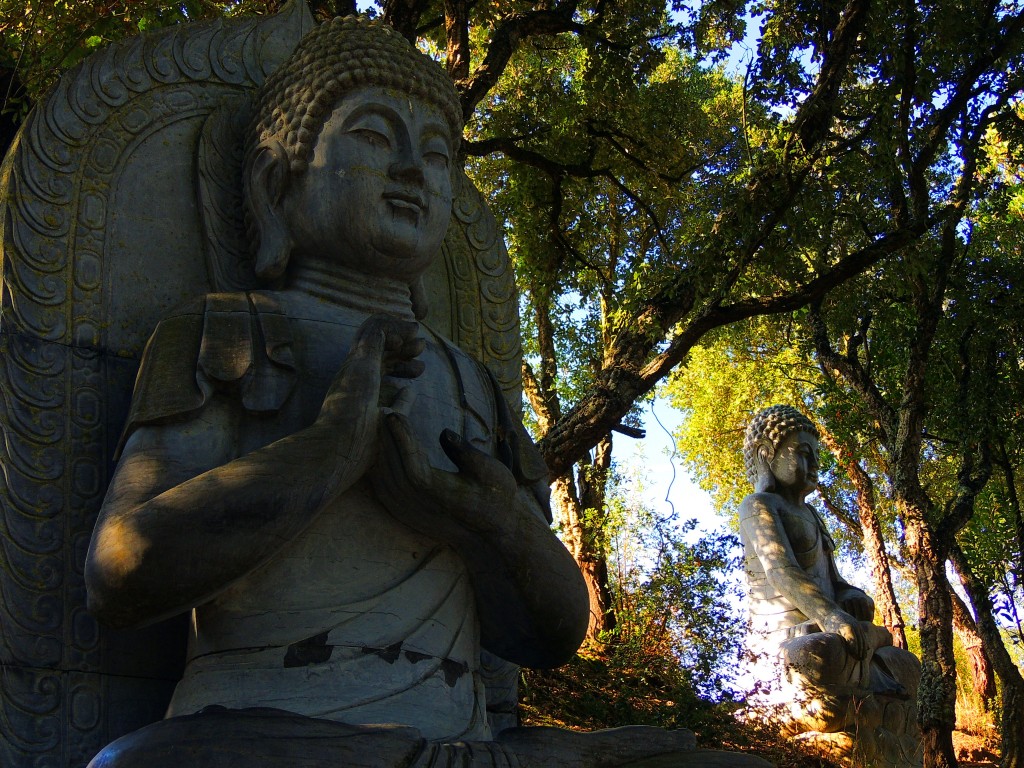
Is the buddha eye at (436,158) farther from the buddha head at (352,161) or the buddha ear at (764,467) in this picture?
the buddha ear at (764,467)

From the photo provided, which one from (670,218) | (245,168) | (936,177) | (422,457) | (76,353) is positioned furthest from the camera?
(670,218)

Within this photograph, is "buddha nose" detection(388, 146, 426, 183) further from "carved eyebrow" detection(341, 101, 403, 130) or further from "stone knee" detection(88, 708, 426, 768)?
"stone knee" detection(88, 708, 426, 768)

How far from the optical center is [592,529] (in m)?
13.9

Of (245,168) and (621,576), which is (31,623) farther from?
(621,576)

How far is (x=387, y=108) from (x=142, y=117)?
994 millimetres

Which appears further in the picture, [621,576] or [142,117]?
[621,576]

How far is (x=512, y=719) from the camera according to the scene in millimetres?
4926

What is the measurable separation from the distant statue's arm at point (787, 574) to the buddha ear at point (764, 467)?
13.7 inches

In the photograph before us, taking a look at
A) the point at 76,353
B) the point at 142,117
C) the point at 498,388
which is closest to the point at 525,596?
the point at 498,388

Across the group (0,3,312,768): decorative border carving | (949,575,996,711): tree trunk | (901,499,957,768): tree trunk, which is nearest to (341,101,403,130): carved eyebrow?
(0,3,312,768): decorative border carving

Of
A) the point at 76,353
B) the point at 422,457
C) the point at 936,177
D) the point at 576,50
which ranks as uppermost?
the point at 576,50

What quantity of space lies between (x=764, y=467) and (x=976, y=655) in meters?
5.96

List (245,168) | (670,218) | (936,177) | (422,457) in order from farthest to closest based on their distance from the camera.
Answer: (670,218) < (936,177) < (245,168) < (422,457)

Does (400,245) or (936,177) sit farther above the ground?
(936,177)
